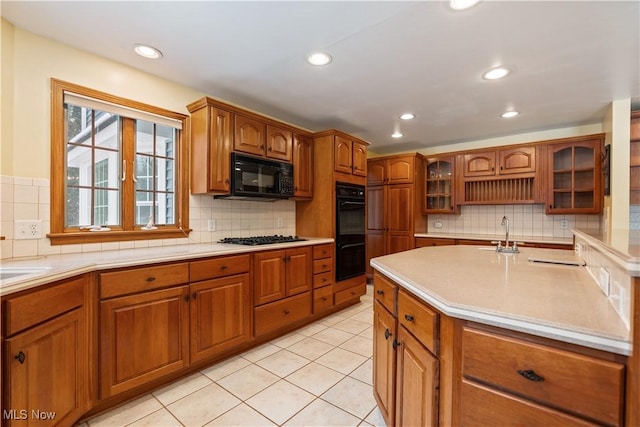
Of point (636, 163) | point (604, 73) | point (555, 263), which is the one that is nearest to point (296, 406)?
point (555, 263)

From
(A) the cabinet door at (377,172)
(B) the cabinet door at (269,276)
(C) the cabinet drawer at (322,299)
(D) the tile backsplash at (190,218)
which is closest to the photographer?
(D) the tile backsplash at (190,218)

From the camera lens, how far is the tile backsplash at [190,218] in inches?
71.1

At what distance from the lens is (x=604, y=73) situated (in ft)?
7.98

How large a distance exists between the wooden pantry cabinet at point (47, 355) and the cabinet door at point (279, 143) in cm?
196

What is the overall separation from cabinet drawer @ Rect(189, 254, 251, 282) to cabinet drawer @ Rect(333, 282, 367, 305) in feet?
4.62

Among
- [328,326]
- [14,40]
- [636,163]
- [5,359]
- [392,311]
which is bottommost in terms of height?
[328,326]

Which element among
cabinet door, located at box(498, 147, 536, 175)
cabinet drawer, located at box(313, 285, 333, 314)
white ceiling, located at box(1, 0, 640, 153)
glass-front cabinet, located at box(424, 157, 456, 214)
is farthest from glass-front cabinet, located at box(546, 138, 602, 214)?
cabinet drawer, located at box(313, 285, 333, 314)

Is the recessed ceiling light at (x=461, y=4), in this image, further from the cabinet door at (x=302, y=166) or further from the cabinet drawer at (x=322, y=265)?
the cabinet drawer at (x=322, y=265)

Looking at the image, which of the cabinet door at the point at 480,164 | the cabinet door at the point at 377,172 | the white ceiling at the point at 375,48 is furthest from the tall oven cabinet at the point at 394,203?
the white ceiling at the point at 375,48

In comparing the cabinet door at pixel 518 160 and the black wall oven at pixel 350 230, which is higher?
the cabinet door at pixel 518 160

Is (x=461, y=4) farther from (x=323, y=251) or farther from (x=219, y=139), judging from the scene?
(x=323, y=251)

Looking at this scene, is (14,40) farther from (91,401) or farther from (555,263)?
(555,263)

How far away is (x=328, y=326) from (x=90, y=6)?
319cm

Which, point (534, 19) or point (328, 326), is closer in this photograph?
point (534, 19)
